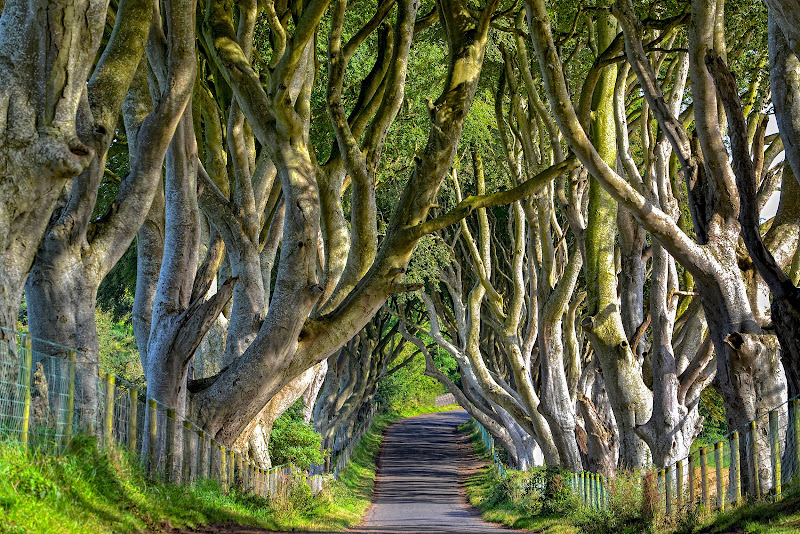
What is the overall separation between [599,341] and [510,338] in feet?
25.1

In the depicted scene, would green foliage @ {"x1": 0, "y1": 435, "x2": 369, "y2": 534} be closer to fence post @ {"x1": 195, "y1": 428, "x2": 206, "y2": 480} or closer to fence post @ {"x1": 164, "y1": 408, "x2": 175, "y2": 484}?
fence post @ {"x1": 195, "y1": 428, "x2": 206, "y2": 480}

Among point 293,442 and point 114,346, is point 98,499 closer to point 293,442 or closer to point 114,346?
point 293,442

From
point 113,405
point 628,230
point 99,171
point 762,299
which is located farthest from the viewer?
point 628,230

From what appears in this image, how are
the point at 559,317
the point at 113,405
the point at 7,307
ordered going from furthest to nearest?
the point at 559,317 < the point at 113,405 < the point at 7,307

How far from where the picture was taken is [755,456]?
9.21m

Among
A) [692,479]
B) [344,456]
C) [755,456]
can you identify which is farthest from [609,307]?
[344,456]

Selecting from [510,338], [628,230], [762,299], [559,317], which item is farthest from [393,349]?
[762,299]

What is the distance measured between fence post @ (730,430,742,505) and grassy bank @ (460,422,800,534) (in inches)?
13.5

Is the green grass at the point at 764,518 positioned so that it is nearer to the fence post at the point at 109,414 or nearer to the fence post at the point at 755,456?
the fence post at the point at 755,456

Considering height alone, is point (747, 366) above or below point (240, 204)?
below

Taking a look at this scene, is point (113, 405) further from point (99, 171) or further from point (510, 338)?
point (510, 338)

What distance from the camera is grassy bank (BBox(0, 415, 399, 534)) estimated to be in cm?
586

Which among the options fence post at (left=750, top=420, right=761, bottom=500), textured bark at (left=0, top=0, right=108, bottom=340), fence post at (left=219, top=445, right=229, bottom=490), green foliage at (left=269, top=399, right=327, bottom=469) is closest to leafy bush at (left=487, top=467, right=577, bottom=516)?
green foliage at (left=269, top=399, right=327, bottom=469)

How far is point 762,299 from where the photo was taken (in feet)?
37.0
